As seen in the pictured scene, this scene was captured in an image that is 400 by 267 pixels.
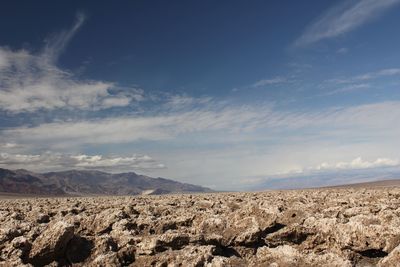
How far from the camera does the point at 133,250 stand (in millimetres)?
10508

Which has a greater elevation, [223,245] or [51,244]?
[51,244]

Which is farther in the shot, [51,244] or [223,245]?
[223,245]

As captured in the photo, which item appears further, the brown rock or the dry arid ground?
the brown rock

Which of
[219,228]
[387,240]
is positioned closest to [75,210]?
[219,228]

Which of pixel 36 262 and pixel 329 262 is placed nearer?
pixel 329 262

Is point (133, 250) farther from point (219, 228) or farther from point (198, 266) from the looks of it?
point (219, 228)

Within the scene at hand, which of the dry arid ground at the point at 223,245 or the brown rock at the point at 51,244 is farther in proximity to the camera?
the brown rock at the point at 51,244

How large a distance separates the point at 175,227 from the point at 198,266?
5.16 metres

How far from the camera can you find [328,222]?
38.6 feet

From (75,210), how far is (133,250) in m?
12.4

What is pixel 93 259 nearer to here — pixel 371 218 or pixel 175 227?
pixel 175 227

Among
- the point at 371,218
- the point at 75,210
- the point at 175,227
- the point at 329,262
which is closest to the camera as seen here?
the point at 329,262

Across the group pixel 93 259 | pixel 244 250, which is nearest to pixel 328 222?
pixel 244 250

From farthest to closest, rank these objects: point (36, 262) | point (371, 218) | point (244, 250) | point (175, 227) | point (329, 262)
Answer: point (175, 227) < point (371, 218) < point (244, 250) < point (36, 262) < point (329, 262)
